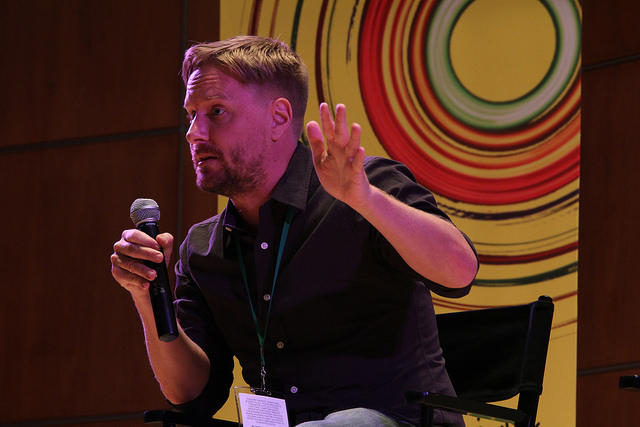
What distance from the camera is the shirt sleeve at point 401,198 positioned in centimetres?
167

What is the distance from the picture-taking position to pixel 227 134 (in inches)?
74.0

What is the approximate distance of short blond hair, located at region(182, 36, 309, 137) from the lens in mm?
1914

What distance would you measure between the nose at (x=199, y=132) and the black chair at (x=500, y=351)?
738mm

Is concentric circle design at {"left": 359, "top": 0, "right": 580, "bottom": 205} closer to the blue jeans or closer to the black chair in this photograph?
Answer: the black chair

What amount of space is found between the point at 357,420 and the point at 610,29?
1991 millimetres

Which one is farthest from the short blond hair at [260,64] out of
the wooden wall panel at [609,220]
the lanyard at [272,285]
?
the wooden wall panel at [609,220]

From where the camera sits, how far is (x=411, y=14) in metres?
3.04

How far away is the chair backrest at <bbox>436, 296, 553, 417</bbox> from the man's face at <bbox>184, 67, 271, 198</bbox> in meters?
0.62

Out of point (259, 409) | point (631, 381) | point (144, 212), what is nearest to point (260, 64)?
point (144, 212)

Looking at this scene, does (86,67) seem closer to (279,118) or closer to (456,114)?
(456,114)

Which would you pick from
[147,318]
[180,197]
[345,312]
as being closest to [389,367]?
[345,312]

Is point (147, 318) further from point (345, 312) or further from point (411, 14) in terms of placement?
point (411, 14)

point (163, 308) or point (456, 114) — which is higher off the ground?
point (456, 114)

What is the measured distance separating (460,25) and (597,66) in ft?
1.68
